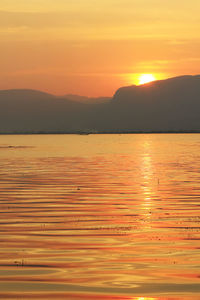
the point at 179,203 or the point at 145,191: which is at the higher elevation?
the point at 179,203

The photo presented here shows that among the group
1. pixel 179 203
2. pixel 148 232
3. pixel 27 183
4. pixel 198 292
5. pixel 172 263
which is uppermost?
pixel 198 292

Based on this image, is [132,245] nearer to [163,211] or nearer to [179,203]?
[163,211]

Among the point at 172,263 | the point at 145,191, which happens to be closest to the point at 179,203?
the point at 145,191

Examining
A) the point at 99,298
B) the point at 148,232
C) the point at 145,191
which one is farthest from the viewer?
the point at 145,191

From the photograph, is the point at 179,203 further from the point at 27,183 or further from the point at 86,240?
the point at 27,183

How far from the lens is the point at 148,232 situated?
20375 mm

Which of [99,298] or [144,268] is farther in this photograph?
[144,268]

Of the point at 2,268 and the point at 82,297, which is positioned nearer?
the point at 82,297

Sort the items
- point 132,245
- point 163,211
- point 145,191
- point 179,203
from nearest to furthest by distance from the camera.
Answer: point 132,245
point 163,211
point 179,203
point 145,191

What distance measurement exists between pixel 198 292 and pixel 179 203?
15929 mm

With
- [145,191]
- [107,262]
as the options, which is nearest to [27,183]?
[145,191]

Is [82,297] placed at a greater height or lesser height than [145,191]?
greater

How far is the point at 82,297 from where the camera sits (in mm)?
12617

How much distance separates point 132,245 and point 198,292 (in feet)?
17.0
